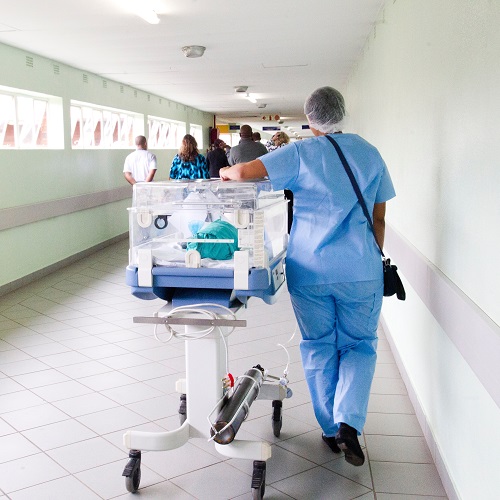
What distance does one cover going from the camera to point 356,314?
2.94 metres

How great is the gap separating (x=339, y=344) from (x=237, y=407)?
575 mm

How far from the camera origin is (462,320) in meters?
2.28

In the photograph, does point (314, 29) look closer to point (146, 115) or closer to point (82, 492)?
point (82, 492)

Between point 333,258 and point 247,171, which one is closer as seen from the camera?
point 247,171

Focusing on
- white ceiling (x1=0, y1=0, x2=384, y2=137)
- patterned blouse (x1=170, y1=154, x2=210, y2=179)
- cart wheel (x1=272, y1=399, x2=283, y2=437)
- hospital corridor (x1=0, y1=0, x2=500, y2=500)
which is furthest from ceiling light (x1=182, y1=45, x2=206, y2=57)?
cart wheel (x1=272, y1=399, x2=283, y2=437)

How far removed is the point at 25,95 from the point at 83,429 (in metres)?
5.41

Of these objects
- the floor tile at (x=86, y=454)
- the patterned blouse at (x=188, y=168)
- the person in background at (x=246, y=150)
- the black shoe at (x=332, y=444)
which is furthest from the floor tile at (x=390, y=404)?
the patterned blouse at (x=188, y=168)

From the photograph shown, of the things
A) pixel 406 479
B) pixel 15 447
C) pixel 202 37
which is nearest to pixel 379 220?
pixel 406 479

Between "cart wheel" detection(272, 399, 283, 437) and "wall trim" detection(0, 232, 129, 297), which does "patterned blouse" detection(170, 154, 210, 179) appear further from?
"cart wheel" detection(272, 399, 283, 437)

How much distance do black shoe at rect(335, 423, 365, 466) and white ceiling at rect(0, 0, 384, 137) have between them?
3549mm

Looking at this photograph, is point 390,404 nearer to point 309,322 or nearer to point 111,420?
point 309,322

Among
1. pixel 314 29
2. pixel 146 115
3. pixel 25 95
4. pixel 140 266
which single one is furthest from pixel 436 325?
pixel 146 115

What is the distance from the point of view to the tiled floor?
109 inches

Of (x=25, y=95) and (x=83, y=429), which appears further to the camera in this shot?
(x=25, y=95)
